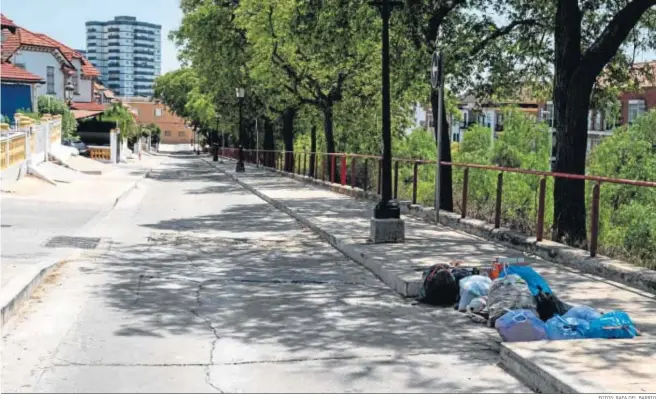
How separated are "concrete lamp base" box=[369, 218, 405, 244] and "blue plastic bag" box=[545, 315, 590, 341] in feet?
18.2

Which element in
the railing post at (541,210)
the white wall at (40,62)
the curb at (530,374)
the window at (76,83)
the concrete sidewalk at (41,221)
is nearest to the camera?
the curb at (530,374)

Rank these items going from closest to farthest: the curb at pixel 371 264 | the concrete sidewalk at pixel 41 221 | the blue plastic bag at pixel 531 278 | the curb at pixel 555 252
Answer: the blue plastic bag at pixel 531 278, the concrete sidewalk at pixel 41 221, the curb at pixel 371 264, the curb at pixel 555 252

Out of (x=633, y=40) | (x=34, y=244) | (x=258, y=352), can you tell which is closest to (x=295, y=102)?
(x=633, y=40)

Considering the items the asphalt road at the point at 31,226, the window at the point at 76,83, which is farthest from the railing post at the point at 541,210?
the window at the point at 76,83

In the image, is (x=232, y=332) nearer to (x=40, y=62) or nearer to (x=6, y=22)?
(x=6, y=22)

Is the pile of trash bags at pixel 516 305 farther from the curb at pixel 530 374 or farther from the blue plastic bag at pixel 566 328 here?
the curb at pixel 530 374

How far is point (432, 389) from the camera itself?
5.00m

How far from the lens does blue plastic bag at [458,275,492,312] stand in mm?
7387

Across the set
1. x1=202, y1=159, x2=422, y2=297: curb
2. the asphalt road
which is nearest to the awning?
the asphalt road

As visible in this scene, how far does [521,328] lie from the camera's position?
19.4ft

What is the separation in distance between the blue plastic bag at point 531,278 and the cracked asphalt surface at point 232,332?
68cm

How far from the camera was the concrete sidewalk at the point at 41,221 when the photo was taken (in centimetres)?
805

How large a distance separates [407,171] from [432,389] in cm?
1391

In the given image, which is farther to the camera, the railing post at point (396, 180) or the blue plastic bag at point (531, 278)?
the railing post at point (396, 180)
